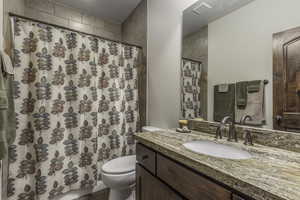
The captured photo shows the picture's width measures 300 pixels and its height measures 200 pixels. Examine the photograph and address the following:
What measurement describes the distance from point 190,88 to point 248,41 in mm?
621

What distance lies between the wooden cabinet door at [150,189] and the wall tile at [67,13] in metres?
2.28

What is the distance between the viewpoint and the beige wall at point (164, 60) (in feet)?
5.31

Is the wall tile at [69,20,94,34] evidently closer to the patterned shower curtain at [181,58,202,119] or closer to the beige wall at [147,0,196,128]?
the beige wall at [147,0,196,128]

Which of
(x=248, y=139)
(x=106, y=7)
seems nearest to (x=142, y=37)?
(x=106, y=7)

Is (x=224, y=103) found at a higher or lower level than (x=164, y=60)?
lower

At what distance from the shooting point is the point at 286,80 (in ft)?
2.62

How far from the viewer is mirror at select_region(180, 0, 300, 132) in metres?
0.80

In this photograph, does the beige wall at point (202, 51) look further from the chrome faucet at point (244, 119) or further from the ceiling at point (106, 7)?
the ceiling at point (106, 7)

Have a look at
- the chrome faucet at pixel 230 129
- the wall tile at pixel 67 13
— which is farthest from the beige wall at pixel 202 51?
the wall tile at pixel 67 13

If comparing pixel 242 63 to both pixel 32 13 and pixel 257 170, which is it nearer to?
pixel 257 170

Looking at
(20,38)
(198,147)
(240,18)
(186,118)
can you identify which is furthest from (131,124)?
(240,18)

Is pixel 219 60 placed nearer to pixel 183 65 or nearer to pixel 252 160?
pixel 183 65

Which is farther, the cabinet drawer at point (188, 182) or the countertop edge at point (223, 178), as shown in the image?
the cabinet drawer at point (188, 182)

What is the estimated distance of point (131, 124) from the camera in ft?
6.04
